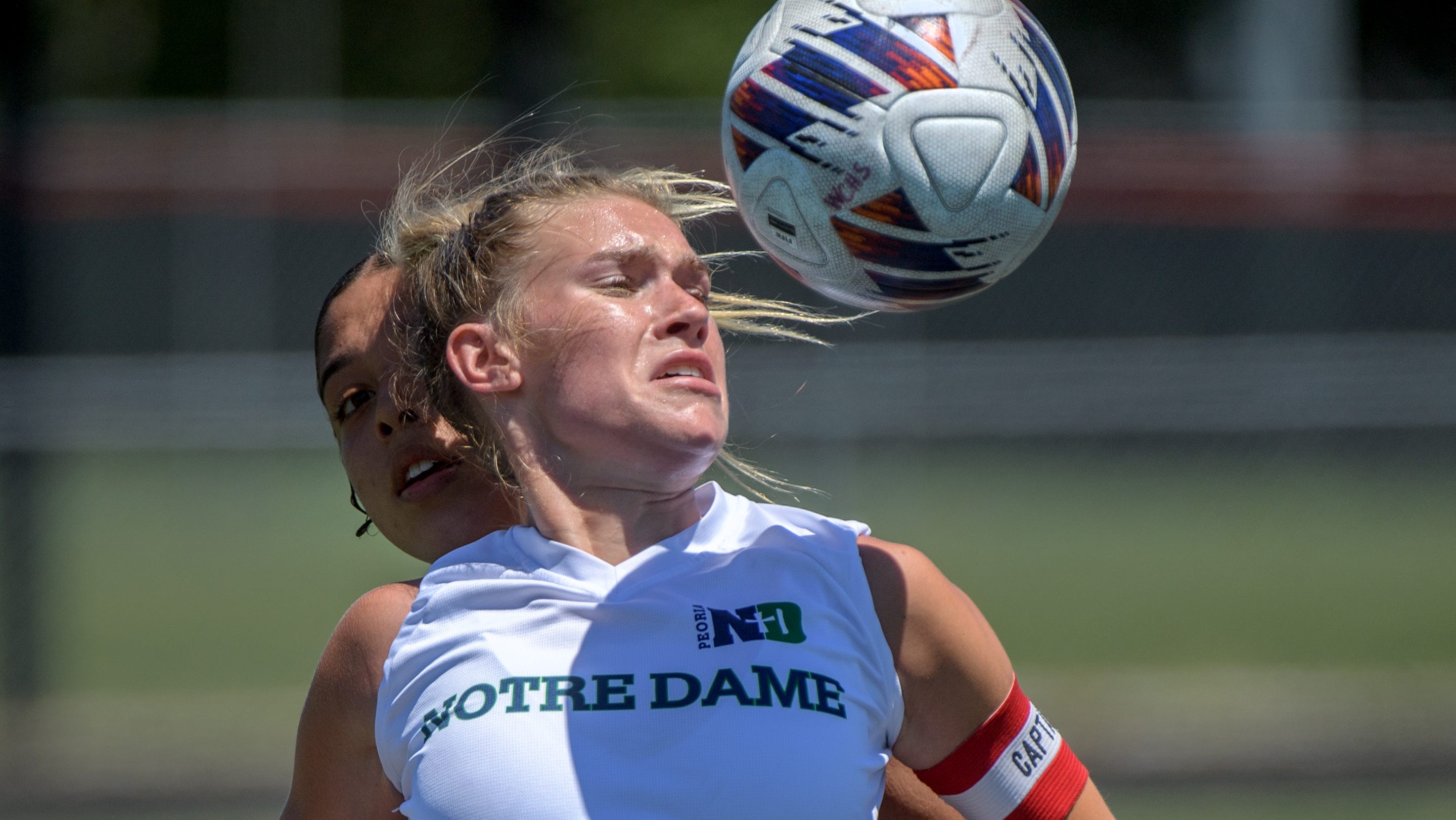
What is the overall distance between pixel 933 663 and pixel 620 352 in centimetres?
57

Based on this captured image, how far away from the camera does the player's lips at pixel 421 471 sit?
2080mm

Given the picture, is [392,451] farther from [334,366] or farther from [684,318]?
[684,318]

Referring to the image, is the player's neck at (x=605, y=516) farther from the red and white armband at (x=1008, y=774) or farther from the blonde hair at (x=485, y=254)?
the red and white armband at (x=1008, y=774)

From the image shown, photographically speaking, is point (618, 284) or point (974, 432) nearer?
point (618, 284)

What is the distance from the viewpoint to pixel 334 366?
7.12 feet

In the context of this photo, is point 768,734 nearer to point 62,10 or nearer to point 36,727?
point 36,727

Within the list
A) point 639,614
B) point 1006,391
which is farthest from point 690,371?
point 1006,391

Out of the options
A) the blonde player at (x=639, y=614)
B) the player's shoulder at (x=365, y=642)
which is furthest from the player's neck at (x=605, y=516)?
the player's shoulder at (x=365, y=642)

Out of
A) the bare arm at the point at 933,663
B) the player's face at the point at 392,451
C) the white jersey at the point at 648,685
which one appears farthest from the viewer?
the player's face at the point at 392,451

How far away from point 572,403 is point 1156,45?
12797 millimetres

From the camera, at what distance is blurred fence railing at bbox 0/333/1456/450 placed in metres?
5.99

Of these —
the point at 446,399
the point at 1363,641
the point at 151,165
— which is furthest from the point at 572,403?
the point at 151,165

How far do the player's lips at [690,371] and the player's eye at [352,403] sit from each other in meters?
0.57

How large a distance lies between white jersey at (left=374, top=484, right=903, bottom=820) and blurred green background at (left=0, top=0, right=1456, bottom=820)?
278cm
